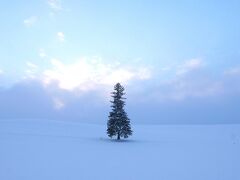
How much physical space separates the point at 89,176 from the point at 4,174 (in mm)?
4285

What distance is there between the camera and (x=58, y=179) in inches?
614

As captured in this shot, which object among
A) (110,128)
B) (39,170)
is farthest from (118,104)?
(39,170)

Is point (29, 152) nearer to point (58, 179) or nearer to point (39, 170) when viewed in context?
point (39, 170)

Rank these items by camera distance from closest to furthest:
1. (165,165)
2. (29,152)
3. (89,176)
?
(89,176), (165,165), (29,152)

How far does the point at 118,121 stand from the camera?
44.3 meters

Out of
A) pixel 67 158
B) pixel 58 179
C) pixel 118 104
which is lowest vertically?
pixel 58 179

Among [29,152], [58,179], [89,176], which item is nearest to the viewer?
[58,179]

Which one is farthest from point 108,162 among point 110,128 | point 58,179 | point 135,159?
point 110,128

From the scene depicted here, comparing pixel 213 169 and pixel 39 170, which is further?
pixel 213 169

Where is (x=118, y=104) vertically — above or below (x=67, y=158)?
above

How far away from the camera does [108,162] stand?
21.9 m

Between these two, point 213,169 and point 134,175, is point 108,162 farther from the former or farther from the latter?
point 213,169

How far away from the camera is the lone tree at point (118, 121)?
4403 cm

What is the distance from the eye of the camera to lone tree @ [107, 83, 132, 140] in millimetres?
44031
